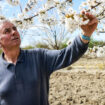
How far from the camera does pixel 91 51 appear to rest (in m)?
3.73

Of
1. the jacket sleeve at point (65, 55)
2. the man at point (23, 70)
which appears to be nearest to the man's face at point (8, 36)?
the man at point (23, 70)

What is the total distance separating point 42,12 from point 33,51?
139 centimetres

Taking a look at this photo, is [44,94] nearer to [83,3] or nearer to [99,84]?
[83,3]

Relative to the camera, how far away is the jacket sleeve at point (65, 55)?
5.80 feet

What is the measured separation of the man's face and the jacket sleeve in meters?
0.28

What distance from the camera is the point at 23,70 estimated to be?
2.10 m

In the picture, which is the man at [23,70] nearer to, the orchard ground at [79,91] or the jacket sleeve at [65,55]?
the jacket sleeve at [65,55]

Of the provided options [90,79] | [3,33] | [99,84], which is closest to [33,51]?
[3,33]

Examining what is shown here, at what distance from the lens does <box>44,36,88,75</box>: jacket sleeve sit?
1.77 meters

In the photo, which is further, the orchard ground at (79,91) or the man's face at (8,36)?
the orchard ground at (79,91)

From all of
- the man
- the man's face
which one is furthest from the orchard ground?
the man's face

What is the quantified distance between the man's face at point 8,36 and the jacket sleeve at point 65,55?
10.9 inches

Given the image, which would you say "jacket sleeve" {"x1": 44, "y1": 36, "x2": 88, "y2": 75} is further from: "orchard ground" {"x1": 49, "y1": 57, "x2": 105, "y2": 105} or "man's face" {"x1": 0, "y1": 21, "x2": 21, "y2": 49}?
"orchard ground" {"x1": 49, "y1": 57, "x2": 105, "y2": 105}

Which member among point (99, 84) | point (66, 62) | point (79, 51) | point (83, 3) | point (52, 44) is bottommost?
point (52, 44)
